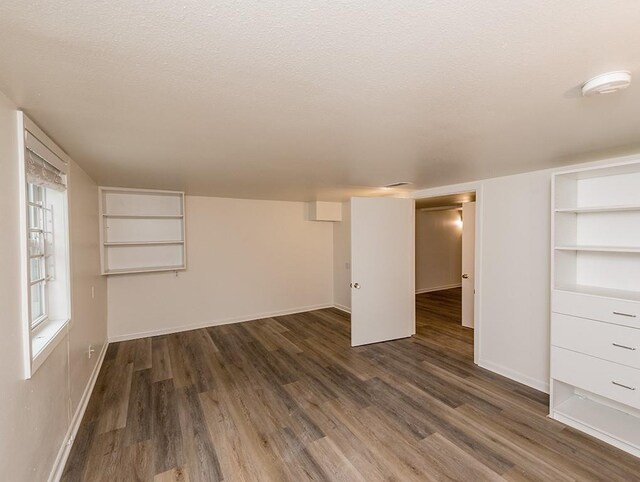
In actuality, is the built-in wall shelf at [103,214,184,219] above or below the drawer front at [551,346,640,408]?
above

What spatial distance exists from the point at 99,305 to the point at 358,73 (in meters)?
4.11

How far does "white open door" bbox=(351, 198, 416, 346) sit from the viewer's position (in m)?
4.08

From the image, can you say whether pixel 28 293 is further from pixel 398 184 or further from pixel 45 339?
pixel 398 184

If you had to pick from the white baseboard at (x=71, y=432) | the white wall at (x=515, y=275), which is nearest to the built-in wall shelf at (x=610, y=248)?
the white wall at (x=515, y=275)

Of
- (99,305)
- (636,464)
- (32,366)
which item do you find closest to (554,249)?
(636,464)

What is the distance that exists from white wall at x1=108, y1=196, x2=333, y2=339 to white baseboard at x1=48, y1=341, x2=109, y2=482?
1.27 meters

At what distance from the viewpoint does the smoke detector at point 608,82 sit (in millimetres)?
1177

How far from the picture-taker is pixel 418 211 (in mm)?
7531

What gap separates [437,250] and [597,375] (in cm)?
573

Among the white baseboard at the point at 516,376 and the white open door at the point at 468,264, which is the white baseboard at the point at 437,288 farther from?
the white baseboard at the point at 516,376

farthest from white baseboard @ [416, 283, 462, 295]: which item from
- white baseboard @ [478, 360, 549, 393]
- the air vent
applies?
the air vent

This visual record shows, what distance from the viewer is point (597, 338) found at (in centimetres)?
224

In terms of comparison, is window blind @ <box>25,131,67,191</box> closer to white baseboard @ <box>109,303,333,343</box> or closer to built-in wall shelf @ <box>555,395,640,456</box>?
white baseboard @ <box>109,303,333,343</box>

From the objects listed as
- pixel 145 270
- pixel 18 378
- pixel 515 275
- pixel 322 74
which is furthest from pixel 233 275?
pixel 322 74
